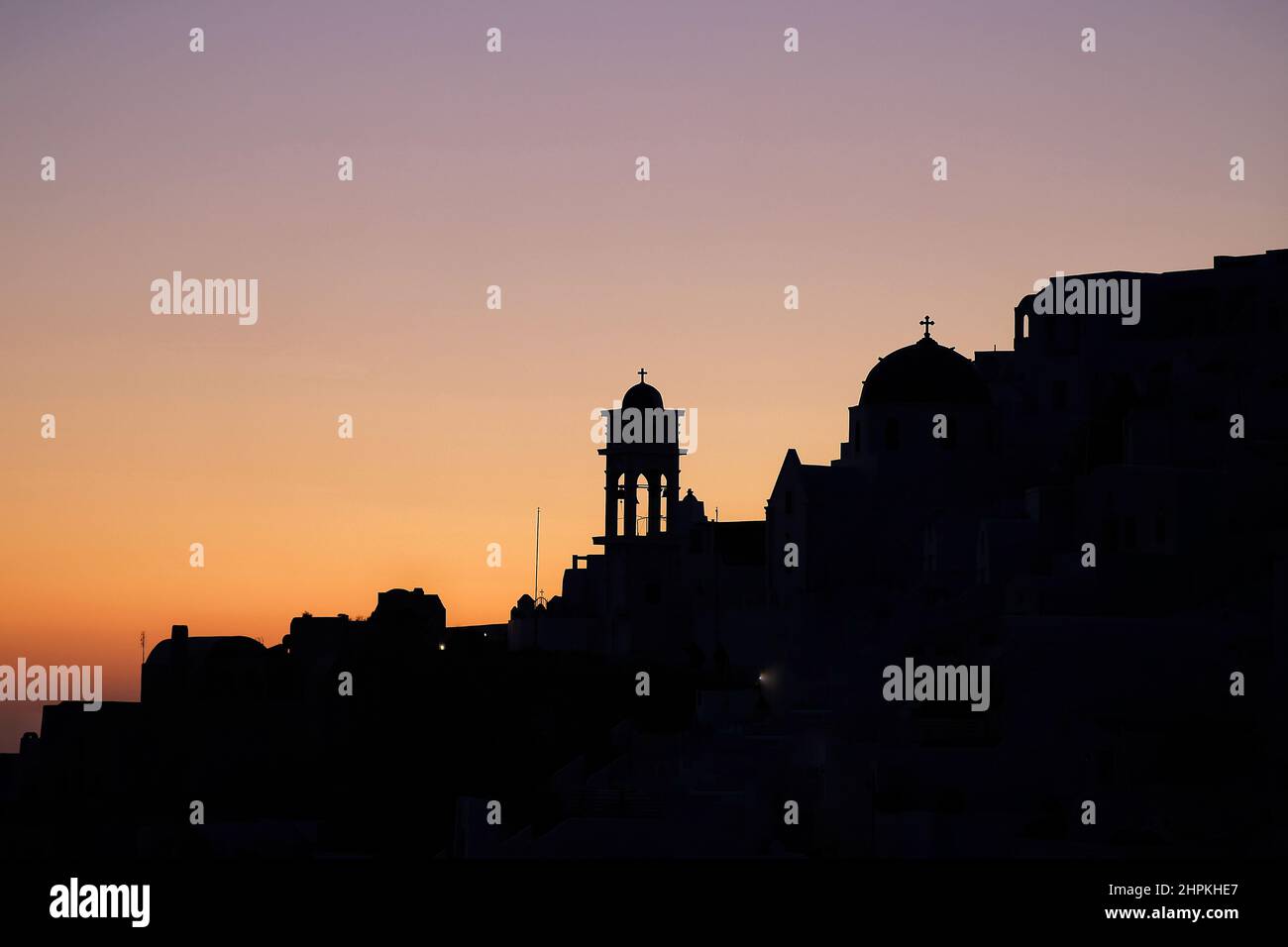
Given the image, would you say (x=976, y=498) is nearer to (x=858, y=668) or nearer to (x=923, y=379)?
(x=923, y=379)

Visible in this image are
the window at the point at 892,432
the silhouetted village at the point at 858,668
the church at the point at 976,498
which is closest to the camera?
the silhouetted village at the point at 858,668

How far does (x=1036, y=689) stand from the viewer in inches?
2164

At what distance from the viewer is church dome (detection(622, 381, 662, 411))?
85.6 m

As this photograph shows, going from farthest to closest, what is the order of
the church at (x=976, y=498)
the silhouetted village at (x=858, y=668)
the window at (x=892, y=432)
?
the window at (x=892, y=432) < the church at (x=976, y=498) < the silhouetted village at (x=858, y=668)

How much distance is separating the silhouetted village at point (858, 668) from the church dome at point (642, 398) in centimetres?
27

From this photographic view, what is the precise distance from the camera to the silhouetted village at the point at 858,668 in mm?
54000

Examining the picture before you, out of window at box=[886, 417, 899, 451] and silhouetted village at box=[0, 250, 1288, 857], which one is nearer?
silhouetted village at box=[0, 250, 1288, 857]

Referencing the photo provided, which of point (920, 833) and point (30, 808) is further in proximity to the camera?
point (30, 808)

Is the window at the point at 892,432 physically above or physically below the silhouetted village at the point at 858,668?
above

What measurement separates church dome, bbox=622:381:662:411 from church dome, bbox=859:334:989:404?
42.5 feet
